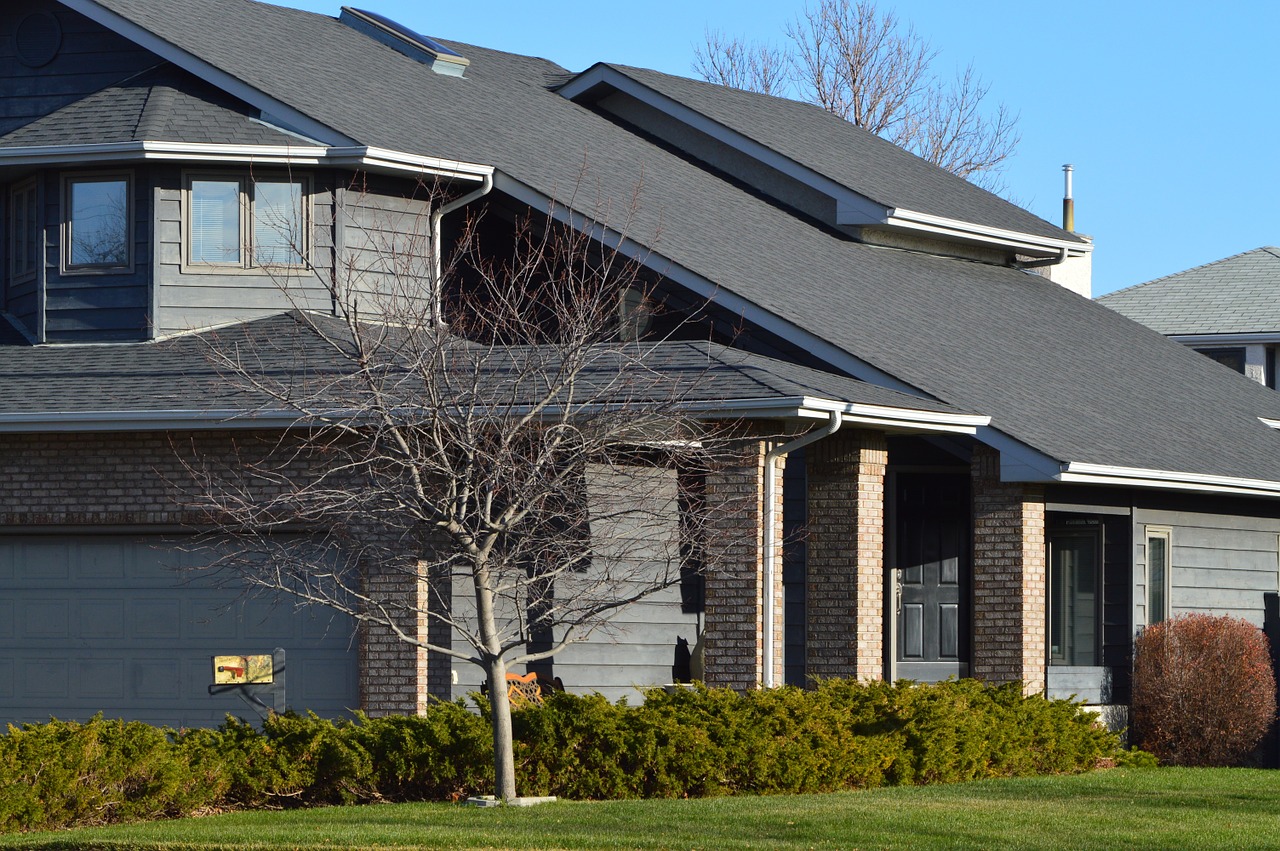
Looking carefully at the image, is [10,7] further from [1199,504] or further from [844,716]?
[1199,504]

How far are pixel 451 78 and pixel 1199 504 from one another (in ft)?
34.6

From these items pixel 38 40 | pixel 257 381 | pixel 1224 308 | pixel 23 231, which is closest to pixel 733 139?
pixel 38 40

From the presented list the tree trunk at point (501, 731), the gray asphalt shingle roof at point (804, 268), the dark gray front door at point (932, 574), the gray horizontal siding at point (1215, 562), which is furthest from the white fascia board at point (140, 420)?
the gray horizontal siding at point (1215, 562)

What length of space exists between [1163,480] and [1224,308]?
77.0 feet

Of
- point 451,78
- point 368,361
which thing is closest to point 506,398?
point 368,361

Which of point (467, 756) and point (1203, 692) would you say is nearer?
point (467, 756)

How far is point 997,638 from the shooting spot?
58.4 feet

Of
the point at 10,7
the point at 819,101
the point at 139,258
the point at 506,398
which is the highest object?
the point at 819,101

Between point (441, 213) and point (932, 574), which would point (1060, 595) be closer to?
point (932, 574)

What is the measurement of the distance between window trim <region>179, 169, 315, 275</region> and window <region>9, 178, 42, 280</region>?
1.73 meters

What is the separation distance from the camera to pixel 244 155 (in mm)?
18641

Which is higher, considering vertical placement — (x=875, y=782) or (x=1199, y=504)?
(x=1199, y=504)

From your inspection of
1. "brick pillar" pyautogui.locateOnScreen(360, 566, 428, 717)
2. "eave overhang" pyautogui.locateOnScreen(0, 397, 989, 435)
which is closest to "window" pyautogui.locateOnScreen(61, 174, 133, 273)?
"eave overhang" pyautogui.locateOnScreen(0, 397, 989, 435)

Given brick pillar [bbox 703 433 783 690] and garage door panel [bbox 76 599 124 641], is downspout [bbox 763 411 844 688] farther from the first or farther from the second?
garage door panel [bbox 76 599 124 641]
